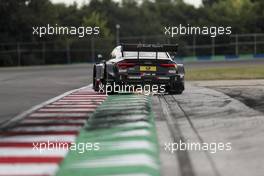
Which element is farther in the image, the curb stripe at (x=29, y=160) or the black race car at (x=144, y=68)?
the black race car at (x=144, y=68)

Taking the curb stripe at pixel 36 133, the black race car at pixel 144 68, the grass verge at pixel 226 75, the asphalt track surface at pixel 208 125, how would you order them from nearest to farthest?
A: the asphalt track surface at pixel 208 125, the curb stripe at pixel 36 133, the black race car at pixel 144 68, the grass verge at pixel 226 75

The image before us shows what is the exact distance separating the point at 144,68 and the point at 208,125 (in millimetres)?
5740

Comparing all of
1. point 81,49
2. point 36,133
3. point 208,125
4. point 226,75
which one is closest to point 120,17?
point 81,49

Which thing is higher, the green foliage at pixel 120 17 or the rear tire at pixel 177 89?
the green foliage at pixel 120 17

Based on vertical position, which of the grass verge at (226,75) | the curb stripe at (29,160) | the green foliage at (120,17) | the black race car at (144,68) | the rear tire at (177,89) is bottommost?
the grass verge at (226,75)

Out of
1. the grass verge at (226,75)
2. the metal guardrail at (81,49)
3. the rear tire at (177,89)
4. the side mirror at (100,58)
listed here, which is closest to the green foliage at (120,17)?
the metal guardrail at (81,49)

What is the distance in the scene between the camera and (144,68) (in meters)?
15.3

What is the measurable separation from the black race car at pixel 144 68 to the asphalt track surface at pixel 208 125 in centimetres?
49

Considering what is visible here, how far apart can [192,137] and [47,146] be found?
2037 millimetres

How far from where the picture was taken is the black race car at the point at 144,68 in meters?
15.3

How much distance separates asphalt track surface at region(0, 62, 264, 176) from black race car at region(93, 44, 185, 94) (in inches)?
19.5

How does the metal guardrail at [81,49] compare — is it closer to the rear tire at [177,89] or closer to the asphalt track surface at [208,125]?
the asphalt track surface at [208,125]

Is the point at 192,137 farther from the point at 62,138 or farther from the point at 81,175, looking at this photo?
the point at 81,175

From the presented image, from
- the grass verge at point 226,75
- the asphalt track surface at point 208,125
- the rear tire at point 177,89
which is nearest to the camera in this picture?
the asphalt track surface at point 208,125
